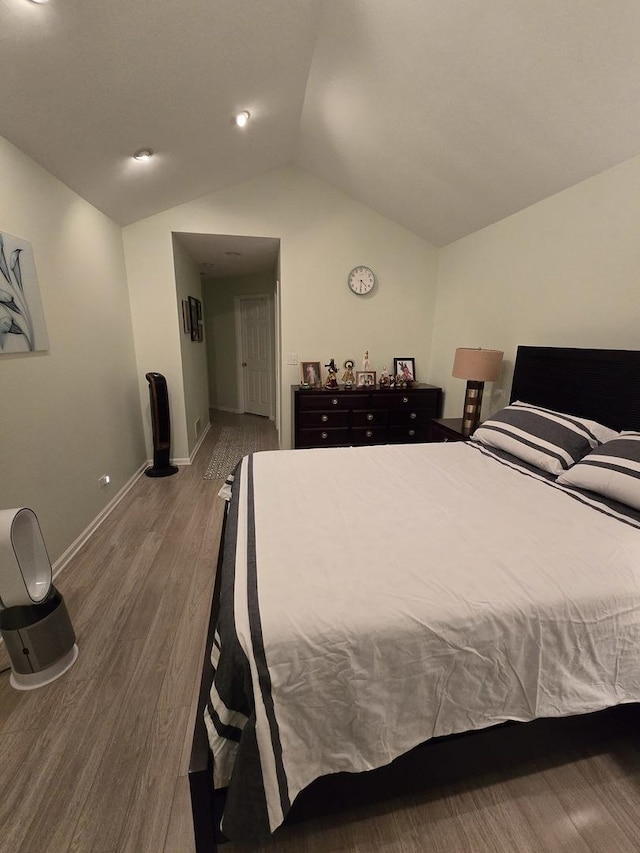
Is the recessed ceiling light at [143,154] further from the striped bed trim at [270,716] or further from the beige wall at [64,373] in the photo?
the striped bed trim at [270,716]

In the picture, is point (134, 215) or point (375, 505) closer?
point (375, 505)

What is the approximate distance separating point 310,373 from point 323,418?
1.80ft

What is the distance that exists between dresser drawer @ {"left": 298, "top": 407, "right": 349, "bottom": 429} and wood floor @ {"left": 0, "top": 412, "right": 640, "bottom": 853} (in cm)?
213

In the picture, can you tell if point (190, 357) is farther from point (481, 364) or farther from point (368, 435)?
point (481, 364)

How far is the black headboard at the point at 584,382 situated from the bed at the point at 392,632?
1.66ft

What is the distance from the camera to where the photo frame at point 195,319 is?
416 centimetres

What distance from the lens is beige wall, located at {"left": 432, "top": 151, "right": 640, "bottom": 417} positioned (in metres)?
1.90

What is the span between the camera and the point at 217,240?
356cm

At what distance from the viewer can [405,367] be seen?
3.91m

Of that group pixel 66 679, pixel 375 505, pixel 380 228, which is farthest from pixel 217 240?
pixel 66 679

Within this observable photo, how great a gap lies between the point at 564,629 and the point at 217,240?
388cm

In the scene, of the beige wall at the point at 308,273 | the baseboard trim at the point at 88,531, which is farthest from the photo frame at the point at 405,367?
the baseboard trim at the point at 88,531

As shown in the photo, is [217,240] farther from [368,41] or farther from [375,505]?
[375,505]

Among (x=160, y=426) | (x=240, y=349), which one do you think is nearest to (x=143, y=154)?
(x=160, y=426)
